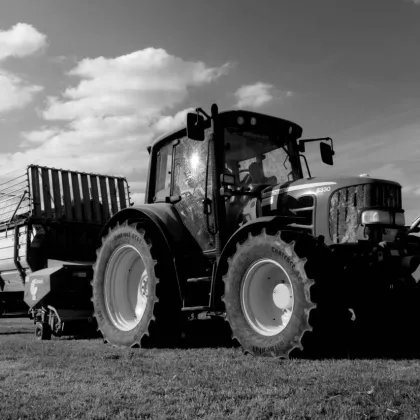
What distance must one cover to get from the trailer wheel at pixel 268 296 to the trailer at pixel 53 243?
131 inches

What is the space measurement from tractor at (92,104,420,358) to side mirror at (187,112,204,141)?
0.5 inches

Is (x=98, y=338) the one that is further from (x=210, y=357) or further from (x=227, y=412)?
(x=227, y=412)

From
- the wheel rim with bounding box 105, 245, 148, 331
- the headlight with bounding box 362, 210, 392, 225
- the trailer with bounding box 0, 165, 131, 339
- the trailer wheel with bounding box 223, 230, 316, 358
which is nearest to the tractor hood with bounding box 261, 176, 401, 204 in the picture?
the headlight with bounding box 362, 210, 392, 225

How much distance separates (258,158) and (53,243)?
402 cm

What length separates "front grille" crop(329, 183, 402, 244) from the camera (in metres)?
5.90

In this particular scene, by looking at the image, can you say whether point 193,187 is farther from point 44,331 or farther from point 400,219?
point 44,331

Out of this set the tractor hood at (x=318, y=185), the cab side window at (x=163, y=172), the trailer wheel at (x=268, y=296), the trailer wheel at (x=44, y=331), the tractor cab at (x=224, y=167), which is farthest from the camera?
the trailer wheel at (x=44, y=331)

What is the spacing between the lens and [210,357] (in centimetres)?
580

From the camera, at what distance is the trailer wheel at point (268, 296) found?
5.32 m

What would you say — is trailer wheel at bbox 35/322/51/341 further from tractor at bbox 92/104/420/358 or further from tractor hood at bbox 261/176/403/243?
tractor hood at bbox 261/176/403/243

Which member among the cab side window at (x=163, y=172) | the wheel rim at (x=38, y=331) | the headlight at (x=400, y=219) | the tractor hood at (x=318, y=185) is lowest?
the wheel rim at (x=38, y=331)

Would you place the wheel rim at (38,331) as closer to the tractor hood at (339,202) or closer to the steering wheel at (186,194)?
the steering wheel at (186,194)

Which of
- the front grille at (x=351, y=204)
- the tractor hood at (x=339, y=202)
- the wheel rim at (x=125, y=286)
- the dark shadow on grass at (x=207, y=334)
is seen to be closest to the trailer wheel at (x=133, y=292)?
the wheel rim at (x=125, y=286)

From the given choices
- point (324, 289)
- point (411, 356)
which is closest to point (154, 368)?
point (324, 289)
